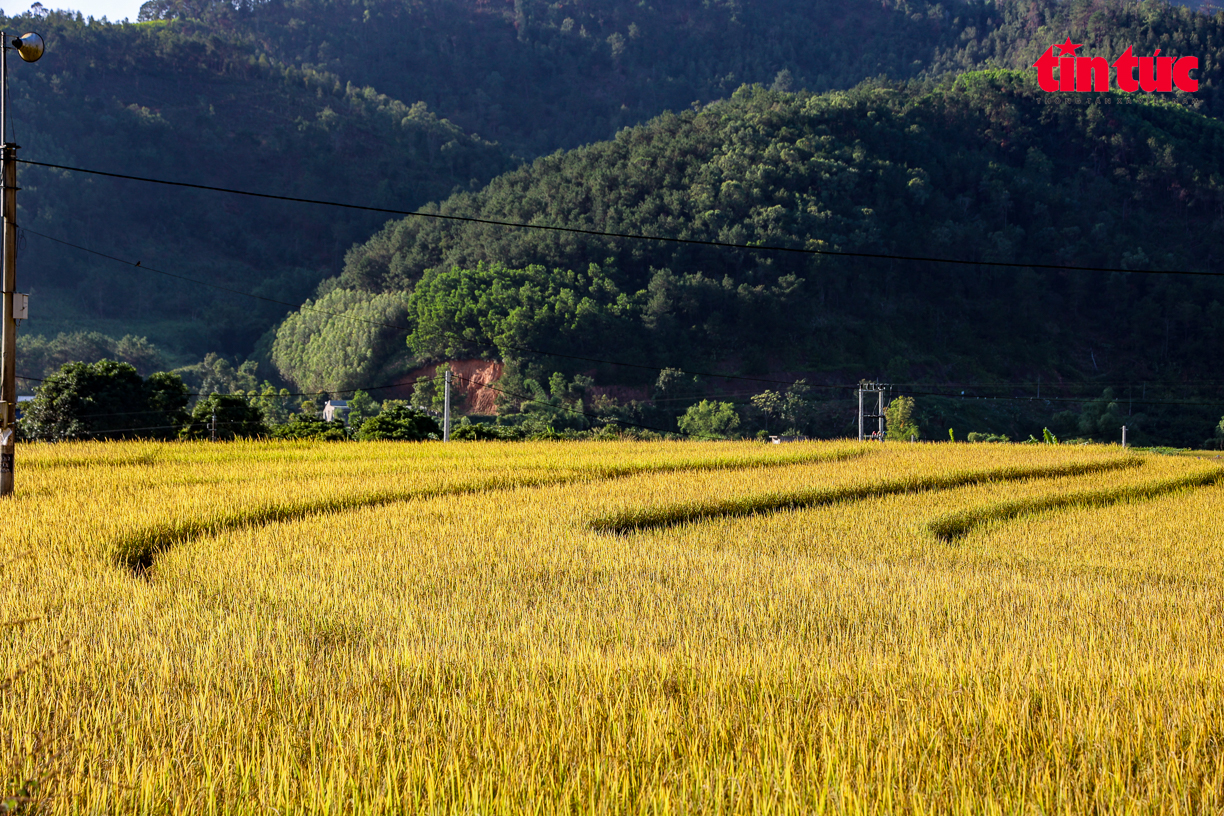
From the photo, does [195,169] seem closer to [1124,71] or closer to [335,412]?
[335,412]

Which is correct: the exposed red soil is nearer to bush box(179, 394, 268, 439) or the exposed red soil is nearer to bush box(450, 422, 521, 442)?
bush box(450, 422, 521, 442)

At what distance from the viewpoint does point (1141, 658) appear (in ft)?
17.9

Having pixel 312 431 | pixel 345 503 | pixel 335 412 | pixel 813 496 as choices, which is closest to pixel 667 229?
pixel 335 412

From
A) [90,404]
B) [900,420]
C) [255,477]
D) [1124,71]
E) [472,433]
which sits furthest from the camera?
[1124,71]

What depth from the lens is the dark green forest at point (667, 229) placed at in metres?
80.8

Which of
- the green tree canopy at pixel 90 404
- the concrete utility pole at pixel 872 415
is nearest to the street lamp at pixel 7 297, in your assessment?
the green tree canopy at pixel 90 404

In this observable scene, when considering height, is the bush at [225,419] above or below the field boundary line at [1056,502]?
above

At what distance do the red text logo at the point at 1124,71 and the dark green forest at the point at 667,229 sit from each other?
330 cm

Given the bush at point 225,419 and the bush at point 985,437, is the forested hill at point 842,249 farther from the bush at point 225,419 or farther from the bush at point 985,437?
the bush at point 225,419

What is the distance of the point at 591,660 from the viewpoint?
16.6ft

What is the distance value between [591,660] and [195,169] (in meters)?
141

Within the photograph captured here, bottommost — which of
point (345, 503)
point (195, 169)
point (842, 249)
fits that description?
point (345, 503)

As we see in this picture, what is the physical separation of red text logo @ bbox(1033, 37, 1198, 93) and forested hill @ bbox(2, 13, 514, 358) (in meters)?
79.6

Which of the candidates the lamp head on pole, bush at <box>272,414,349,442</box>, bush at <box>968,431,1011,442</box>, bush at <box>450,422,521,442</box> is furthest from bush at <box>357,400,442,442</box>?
bush at <box>968,431,1011,442</box>
